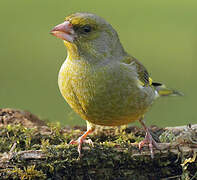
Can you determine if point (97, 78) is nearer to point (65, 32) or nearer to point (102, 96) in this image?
point (102, 96)

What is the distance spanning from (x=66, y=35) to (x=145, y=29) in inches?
299

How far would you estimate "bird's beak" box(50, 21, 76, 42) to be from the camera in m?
3.95

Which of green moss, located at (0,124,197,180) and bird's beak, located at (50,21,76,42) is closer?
green moss, located at (0,124,197,180)

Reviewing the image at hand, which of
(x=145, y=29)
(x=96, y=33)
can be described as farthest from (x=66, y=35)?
(x=145, y=29)

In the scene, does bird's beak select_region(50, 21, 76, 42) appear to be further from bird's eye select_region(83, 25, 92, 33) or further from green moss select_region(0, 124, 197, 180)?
green moss select_region(0, 124, 197, 180)

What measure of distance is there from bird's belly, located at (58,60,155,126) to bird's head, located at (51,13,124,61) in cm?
25

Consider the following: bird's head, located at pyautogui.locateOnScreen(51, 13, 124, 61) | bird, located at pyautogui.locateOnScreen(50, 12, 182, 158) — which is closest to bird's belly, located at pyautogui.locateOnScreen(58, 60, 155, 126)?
bird, located at pyautogui.locateOnScreen(50, 12, 182, 158)

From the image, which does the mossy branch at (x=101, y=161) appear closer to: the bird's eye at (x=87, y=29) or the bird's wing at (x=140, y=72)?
the bird's wing at (x=140, y=72)

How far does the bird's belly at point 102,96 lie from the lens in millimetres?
4082

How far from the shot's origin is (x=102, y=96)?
13.4ft

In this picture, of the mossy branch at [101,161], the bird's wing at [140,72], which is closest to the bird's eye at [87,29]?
the bird's wing at [140,72]

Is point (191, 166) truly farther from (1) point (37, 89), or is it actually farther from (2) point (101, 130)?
(1) point (37, 89)

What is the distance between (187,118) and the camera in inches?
301

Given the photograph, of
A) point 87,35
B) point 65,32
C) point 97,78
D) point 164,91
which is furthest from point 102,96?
point 164,91
